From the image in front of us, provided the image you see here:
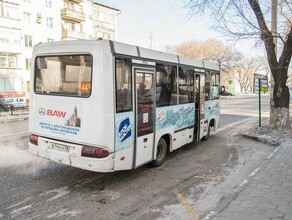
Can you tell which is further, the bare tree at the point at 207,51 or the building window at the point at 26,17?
the bare tree at the point at 207,51

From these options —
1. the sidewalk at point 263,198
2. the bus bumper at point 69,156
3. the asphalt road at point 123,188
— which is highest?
the bus bumper at point 69,156

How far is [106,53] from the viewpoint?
507 centimetres

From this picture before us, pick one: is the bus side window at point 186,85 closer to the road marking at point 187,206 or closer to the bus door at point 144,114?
the bus door at point 144,114

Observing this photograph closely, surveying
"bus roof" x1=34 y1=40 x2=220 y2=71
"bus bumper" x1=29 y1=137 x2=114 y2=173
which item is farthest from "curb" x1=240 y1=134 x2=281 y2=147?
"bus bumper" x1=29 y1=137 x2=114 y2=173

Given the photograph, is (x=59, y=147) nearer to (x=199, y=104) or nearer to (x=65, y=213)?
(x=65, y=213)

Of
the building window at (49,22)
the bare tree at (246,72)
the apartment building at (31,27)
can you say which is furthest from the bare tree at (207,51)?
the bare tree at (246,72)

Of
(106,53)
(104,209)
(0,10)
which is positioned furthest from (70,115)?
(0,10)

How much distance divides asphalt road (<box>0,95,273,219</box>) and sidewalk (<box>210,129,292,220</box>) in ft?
0.94

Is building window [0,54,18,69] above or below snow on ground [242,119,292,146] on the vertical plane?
above

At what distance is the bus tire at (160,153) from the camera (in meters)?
6.92

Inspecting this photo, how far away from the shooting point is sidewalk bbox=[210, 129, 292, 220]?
410 centimetres

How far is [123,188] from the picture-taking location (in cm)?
556

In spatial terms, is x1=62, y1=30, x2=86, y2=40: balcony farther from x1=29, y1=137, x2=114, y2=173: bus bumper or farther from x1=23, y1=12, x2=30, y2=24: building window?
x1=29, y1=137, x2=114, y2=173: bus bumper

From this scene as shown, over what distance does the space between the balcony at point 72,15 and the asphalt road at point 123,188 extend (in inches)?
1367
